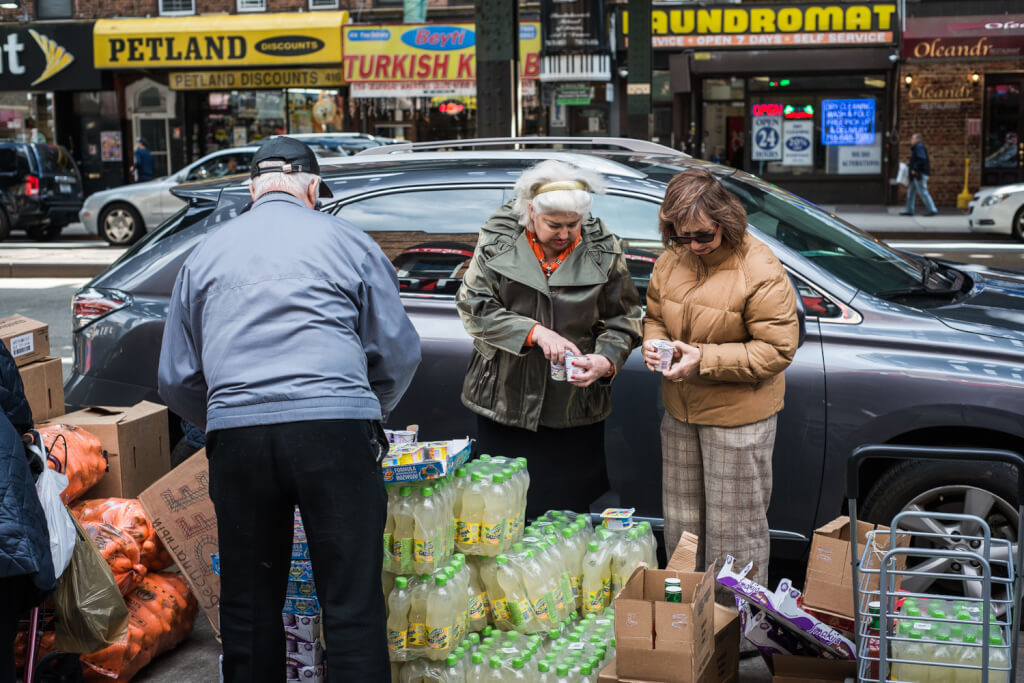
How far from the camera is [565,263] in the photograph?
4.26m

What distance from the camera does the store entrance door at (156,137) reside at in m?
27.5

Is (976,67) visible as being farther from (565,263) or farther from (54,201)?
(565,263)

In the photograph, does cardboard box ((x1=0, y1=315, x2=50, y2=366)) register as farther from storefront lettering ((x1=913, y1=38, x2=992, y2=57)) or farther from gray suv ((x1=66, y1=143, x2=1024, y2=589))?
storefront lettering ((x1=913, y1=38, x2=992, y2=57))

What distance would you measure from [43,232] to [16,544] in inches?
816

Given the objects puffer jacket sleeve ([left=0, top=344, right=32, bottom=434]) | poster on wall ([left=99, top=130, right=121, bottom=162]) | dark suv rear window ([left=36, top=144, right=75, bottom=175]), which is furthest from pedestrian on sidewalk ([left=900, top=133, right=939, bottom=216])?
puffer jacket sleeve ([left=0, top=344, right=32, bottom=434])

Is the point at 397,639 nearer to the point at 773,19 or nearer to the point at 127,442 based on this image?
the point at 127,442

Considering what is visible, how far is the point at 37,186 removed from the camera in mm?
21281

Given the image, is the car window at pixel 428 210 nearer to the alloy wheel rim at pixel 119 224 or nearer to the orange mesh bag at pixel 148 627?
the orange mesh bag at pixel 148 627

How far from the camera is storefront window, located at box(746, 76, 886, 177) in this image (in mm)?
24609

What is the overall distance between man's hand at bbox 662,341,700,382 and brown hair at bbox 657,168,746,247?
0.41 metres

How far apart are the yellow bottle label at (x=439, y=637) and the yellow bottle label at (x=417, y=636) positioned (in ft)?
0.06

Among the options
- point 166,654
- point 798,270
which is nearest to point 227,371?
point 166,654

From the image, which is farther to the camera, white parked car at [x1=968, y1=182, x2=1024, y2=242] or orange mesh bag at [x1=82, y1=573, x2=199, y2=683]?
white parked car at [x1=968, y1=182, x2=1024, y2=242]

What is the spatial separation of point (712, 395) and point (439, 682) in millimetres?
1358
